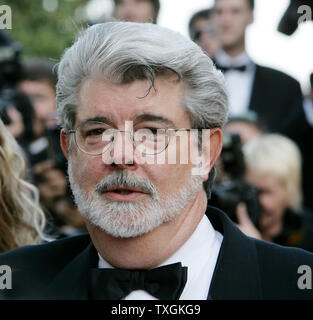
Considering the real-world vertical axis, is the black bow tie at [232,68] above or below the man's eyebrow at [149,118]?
below

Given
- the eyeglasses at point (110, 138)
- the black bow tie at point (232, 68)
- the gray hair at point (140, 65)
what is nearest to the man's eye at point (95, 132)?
the eyeglasses at point (110, 138)

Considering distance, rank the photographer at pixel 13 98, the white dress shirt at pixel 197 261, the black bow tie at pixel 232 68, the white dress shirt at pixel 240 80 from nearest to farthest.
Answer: the white dress shirt at pixel 197 261
the photographer at pixel 13 98
the black bow tie at pixel 232 68
the white dress shirt at pixel 240 80

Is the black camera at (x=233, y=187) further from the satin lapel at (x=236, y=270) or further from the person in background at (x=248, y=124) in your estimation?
the satin lapel at (x=236, y=270)

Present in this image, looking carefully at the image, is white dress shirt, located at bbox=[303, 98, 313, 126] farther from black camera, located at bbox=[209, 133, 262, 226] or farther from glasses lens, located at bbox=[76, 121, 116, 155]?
glasses lens, located at bbox=[76, 121, 116, 155]

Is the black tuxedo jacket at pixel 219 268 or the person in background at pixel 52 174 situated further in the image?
the person in background at pixel 52 174

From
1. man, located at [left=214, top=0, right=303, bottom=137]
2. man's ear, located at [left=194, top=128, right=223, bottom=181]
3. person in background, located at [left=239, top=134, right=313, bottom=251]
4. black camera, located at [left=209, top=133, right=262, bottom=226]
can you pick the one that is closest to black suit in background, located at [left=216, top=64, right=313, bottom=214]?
man, located at [left=214, top=0, right=303, bottom=137]

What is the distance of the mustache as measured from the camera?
2.21 m

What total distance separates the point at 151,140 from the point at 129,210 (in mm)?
241

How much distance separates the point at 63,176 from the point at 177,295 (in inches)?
69.2

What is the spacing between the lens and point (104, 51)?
2285 mm

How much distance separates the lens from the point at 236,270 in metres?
2.31

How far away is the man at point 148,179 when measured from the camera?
7.36ft

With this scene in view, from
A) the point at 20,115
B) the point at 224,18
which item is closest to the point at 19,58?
the point at 20,115

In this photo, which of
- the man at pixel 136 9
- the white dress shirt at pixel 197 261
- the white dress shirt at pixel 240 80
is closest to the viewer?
the white dress shirt at pixel 197 261
